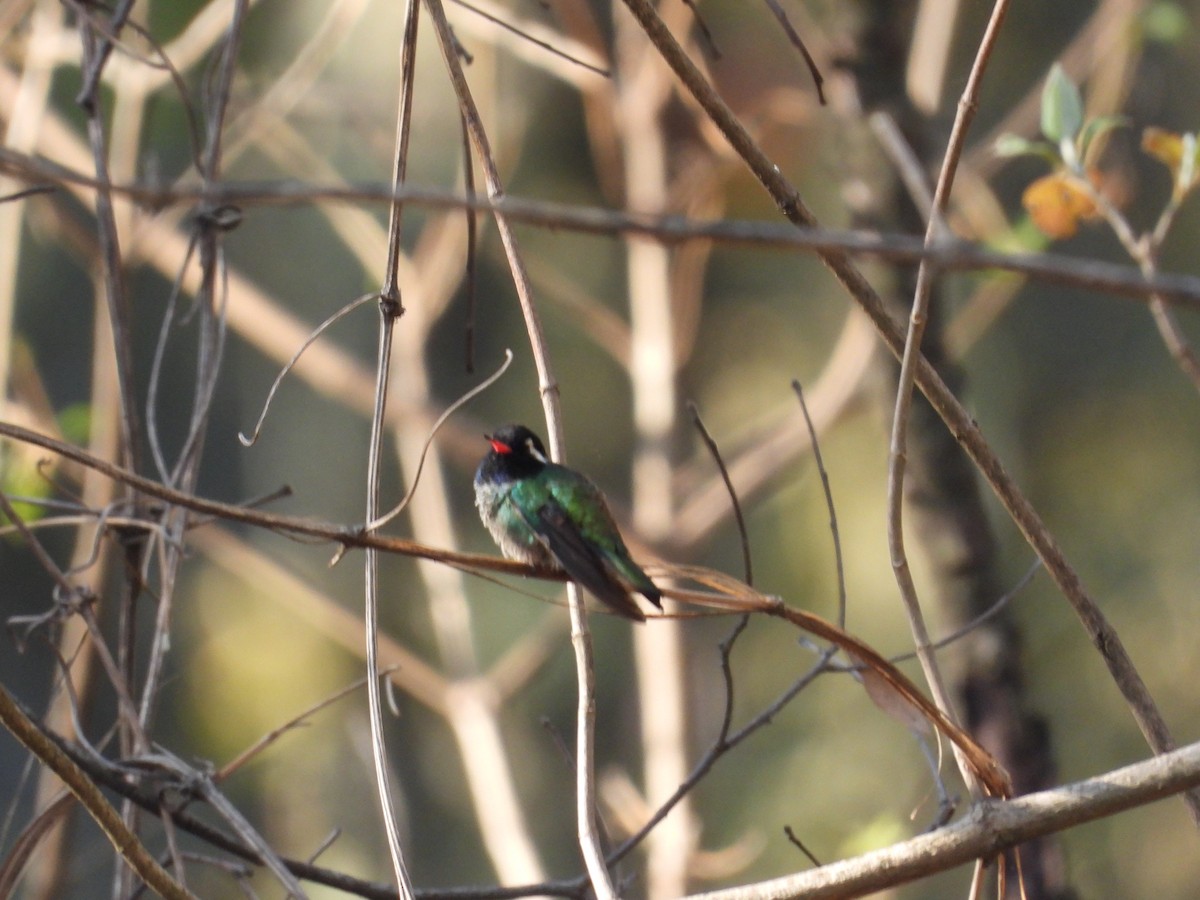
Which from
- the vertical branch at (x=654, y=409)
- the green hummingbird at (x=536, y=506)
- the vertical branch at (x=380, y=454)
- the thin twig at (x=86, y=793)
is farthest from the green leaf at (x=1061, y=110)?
the vertical branch at (x=654, y=409)

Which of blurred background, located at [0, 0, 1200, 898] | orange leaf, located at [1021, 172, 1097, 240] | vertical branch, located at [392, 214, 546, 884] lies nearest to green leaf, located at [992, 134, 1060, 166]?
orange leaf, located at [1021, 172, 1097, 240]

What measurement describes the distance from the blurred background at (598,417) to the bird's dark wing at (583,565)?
2.16 feet

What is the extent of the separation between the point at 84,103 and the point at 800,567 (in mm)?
13333

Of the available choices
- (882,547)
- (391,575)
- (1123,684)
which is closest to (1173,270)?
(882,547)

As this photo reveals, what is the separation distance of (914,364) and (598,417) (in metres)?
13.9

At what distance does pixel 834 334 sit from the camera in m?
15.1

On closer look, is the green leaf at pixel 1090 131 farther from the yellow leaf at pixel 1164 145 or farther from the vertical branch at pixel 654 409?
the vertical branch at pixel 654 409

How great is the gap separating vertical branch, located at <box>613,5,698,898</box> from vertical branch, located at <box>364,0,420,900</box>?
2891 mm

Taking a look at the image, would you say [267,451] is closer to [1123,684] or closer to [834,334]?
[834,334]

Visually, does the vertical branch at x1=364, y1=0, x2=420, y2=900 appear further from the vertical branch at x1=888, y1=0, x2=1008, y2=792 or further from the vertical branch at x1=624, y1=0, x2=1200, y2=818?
the vertical branch at x1=888, y1=0, x2=1008, y2=792

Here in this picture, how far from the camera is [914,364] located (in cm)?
156

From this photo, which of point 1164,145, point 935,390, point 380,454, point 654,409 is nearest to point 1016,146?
point 1164,145

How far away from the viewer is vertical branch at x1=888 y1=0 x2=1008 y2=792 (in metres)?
1.50

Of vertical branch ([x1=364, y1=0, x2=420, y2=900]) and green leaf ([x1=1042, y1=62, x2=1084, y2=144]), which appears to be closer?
vertical branch ([x1=364, y1=0, x2=420, y2=900])
